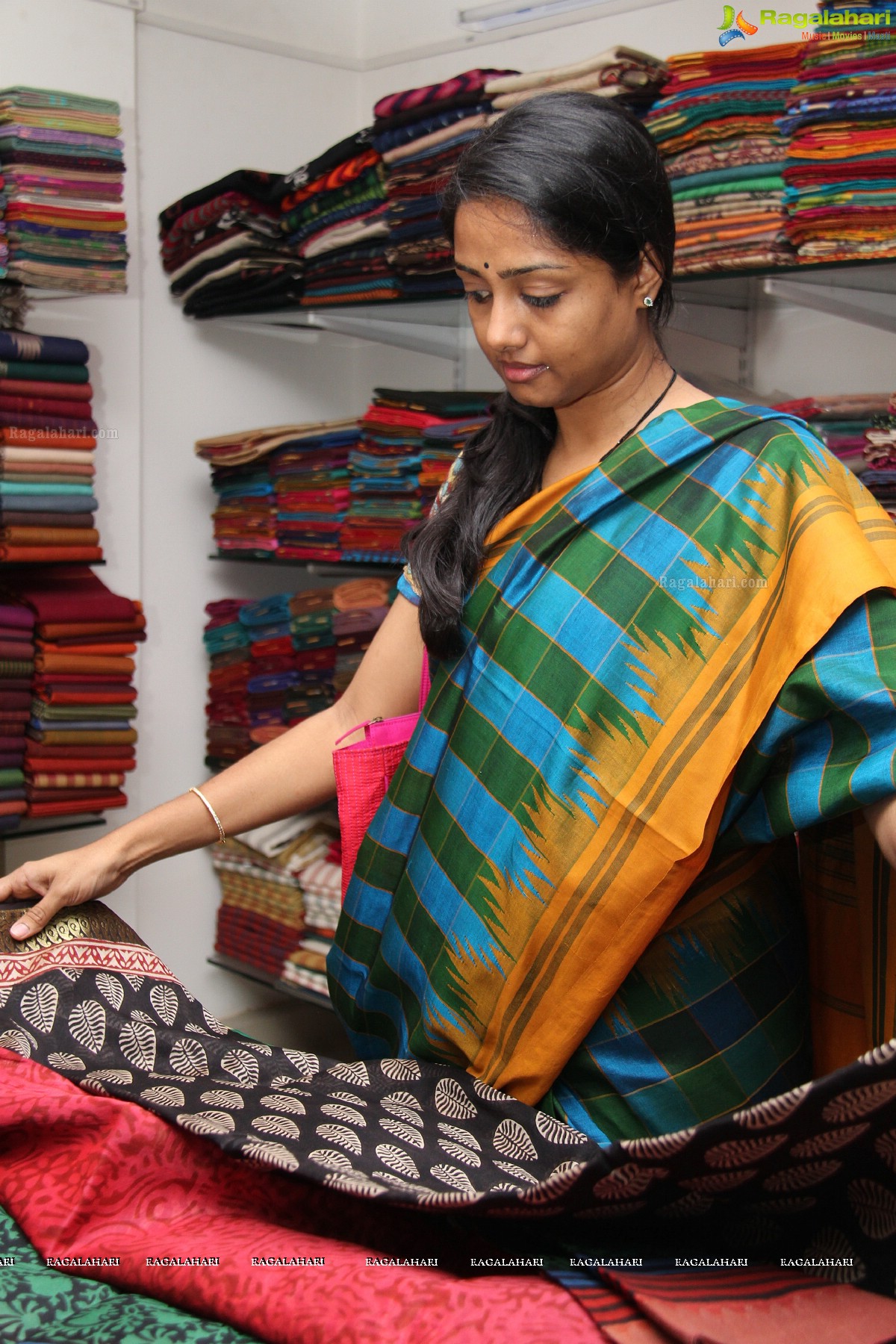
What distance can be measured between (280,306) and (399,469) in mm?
502

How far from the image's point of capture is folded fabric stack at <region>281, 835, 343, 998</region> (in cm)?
280

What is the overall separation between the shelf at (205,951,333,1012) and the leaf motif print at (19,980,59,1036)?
172 cm

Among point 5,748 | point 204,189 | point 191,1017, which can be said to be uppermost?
point 204,189

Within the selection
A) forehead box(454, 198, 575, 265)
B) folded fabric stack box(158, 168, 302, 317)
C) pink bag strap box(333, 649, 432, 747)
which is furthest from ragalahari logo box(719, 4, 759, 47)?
pink bag strap box(333, 649, 432, 747)

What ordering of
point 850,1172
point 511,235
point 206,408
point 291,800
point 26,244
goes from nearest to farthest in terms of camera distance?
1. point 850,1172
2. point 511,235
3. point 291,800
4. point 26,244
5. point 206,408

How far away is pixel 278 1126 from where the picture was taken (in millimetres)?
881

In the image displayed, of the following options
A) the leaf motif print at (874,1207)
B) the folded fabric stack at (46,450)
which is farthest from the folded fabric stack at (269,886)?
the leaf motif print at (874,1207)

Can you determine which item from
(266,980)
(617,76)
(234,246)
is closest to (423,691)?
(617,76)

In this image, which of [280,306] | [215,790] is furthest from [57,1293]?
[280,306]

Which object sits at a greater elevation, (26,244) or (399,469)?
(26,244)

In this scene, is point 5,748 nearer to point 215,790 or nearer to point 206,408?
point 206,408

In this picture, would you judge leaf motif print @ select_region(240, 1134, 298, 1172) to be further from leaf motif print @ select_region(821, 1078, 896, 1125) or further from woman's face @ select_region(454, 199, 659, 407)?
woman's face @ select_region(454, 199, 659, 407)

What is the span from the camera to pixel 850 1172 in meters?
0.74

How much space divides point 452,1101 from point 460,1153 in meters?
0.13
